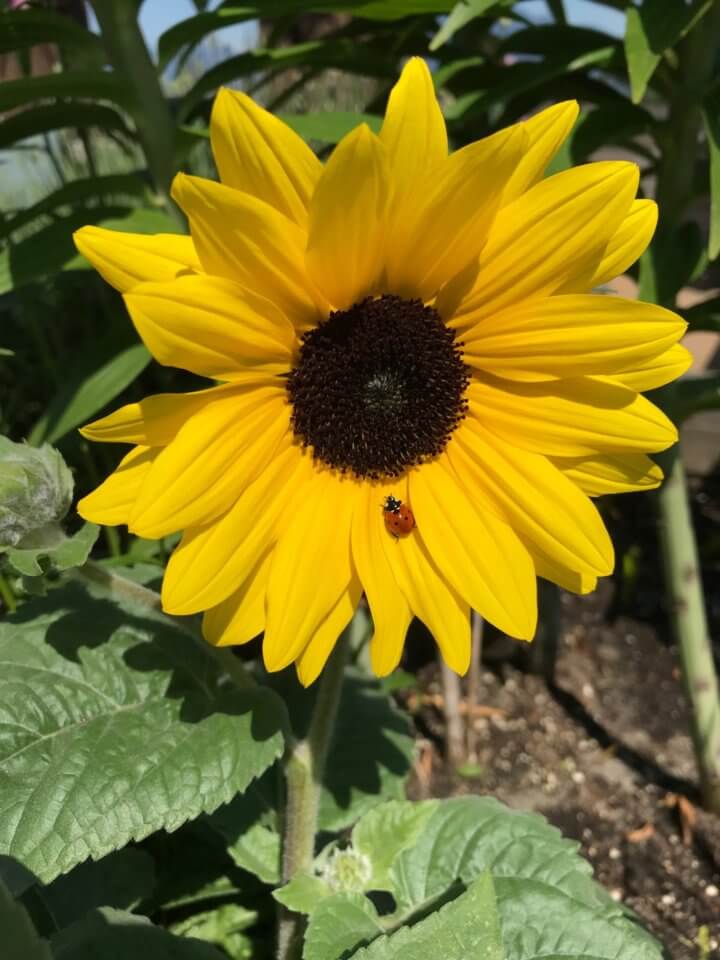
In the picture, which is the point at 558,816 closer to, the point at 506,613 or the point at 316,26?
the point at 506,613

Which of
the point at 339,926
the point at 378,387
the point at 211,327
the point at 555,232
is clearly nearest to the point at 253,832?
the point at 339,926

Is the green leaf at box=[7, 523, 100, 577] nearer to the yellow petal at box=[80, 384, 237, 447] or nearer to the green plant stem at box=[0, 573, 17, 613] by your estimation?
the yellow petal at box=[80, 384, 237, 447]

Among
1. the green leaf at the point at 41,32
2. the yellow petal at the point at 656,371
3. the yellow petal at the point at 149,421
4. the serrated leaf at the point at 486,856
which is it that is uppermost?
the green leaf at the point at 41,32

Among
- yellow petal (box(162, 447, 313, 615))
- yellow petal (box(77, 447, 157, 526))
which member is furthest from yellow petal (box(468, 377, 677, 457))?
yellow petal (box(77, 447, 157, 526))

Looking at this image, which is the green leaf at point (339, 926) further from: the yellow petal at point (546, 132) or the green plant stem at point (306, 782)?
the yellow petal at point (546, 132)

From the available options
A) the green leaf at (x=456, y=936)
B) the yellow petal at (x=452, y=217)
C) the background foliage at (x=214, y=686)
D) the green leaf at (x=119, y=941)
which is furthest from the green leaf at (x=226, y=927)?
the yellow petal at (x=452, y=217)

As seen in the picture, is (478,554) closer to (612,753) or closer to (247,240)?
(247,240)

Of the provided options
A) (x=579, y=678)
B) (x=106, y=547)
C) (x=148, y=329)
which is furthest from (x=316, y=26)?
(x=148, y=329)
